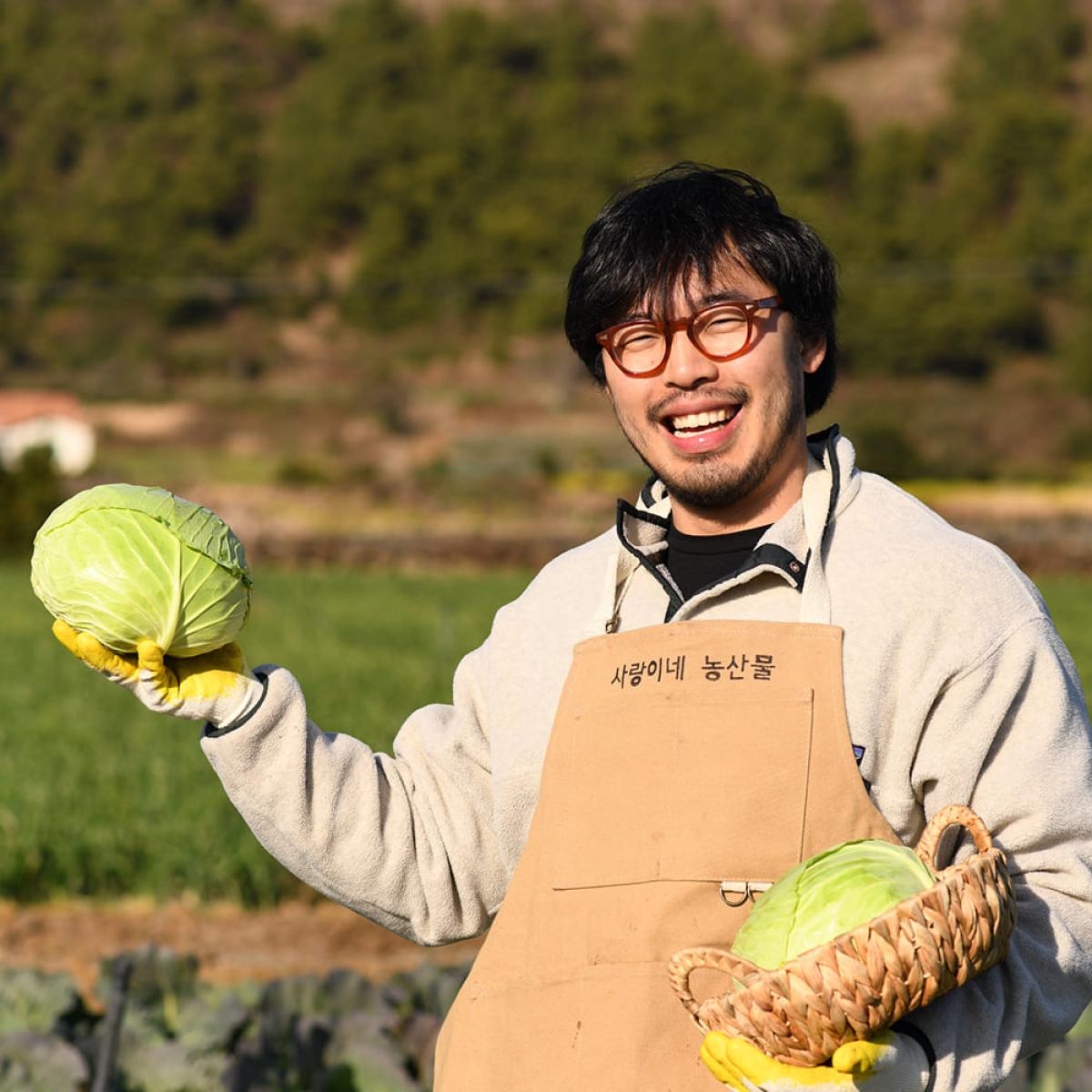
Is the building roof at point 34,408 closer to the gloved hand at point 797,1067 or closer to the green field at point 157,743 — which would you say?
the green field at point 157,743

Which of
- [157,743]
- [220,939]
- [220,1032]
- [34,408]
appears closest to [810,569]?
[220,1032]

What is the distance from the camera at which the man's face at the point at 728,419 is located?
236 centimetres

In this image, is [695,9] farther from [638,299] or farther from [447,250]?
[638,299]

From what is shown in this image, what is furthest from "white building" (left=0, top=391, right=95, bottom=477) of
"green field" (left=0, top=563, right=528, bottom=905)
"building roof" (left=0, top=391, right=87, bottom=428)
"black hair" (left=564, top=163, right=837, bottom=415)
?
"black hair" (left=564, top=163, right=837, bottom=415)

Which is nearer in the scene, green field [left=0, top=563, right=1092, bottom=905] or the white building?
green field [left=0, top=563, right=1092, bottom=905]

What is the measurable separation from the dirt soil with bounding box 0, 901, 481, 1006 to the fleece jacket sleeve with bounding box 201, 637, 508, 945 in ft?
10.5

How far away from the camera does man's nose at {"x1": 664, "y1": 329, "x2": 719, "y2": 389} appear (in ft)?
7.72

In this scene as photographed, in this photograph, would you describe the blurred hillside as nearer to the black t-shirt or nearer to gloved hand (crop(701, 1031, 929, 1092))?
the black t-shirt

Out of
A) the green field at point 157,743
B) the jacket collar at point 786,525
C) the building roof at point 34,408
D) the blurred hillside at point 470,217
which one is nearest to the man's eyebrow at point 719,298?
the jacket collar at point 786,525

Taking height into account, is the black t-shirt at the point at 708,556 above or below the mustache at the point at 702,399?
below

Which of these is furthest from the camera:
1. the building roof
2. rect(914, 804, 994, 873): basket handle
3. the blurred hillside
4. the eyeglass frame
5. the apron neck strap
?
the blurred hillside

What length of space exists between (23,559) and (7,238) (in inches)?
2218

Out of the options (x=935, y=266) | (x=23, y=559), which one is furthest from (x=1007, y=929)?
(x=935, y=266)

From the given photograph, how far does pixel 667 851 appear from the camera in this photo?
2178 mm
